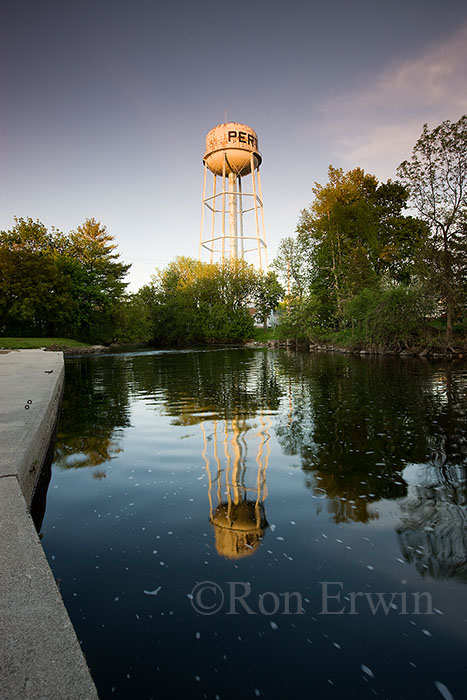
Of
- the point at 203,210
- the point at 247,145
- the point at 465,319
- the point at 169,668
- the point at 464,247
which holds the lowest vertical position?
the point at 169,668

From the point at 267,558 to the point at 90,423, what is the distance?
5.52m

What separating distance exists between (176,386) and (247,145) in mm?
40901

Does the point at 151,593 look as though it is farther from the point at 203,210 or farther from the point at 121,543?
the point at 203,210

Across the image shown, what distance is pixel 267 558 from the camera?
289 cm

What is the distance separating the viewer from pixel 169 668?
77.0 inches

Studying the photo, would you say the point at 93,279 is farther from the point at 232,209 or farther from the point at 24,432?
the point at 24,432

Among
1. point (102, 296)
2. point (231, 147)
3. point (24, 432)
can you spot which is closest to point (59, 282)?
Answer: point (102, 296)

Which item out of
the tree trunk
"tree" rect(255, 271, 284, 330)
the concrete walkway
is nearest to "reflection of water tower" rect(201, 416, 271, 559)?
the concrete walkway

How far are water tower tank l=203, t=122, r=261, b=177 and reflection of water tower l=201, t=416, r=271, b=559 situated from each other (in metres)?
45.6

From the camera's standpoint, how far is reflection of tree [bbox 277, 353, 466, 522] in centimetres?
410

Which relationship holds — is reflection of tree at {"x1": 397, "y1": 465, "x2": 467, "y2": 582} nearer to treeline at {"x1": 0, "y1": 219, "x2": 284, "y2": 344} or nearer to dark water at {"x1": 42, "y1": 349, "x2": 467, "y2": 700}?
dark water at {"x1": 42, "y1": 349, "x2": 467, "y2": 700}

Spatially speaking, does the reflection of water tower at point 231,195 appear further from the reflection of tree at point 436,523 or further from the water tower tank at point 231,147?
the reflection of tree at point 436,523

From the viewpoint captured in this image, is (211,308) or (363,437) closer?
(363,437)

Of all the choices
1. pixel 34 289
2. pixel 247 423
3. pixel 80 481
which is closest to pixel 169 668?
pixel 80 481
